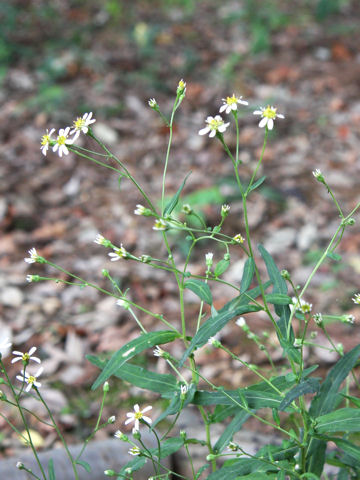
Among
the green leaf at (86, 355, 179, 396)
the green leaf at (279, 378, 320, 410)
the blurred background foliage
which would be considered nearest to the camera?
the green leaf at (279, 378, 320, 410)

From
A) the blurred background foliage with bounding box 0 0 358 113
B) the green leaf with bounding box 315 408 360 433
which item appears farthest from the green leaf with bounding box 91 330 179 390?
the blurred background foliage with bounding box 0 0 358 113

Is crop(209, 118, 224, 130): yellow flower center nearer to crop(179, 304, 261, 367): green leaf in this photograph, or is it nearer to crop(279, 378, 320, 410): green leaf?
crop(179, 304, 261, 367): green leaf

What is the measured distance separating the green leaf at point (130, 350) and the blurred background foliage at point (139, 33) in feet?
13.4

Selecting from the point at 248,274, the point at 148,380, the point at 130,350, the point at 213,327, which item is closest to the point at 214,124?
the point at 248,274

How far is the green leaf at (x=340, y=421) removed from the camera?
131 cm

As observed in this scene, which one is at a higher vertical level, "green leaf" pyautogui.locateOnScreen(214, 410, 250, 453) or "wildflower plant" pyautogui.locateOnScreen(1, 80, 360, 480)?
"wildflower plant" pyautogui.locateOnScreen(1, 80, 360, 480)

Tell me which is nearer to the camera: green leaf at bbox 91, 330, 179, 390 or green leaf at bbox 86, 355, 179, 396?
green leaf at bbox 91, 330, 179, 390

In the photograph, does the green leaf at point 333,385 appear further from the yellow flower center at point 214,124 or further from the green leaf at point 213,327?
the yellow flower center at point 214,124

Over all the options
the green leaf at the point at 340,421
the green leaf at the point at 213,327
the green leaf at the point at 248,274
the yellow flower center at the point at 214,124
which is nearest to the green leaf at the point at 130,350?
the green leaf at the point at 213,327

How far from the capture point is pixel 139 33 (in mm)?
6266

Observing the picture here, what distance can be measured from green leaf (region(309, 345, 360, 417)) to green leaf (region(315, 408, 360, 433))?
4.6 inches

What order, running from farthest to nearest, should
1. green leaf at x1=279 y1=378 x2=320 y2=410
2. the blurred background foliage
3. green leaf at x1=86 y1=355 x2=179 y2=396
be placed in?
1. the blurred background foliage
2. green leaf at x1=86 y1=355 x2=179 y2=396
3. green leaf at x1=279 y1=378 x2=320 y2=410

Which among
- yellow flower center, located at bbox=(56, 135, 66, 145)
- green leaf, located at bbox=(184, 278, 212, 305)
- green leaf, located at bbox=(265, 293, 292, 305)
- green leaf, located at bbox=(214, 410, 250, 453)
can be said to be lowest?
green leaf, located at bbox=(214, 410, 250, 453)

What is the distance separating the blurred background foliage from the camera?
228 inches
